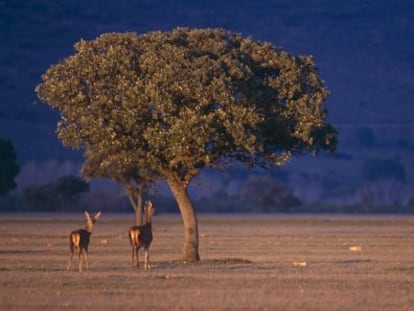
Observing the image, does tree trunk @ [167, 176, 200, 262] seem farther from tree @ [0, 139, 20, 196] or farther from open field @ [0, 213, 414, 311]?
tree @ [0, 139, 20, 196]

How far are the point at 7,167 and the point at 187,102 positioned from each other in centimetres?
6851

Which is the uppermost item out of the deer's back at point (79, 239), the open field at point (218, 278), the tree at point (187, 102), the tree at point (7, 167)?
the tree at point (7, 167)

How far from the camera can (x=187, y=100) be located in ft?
129

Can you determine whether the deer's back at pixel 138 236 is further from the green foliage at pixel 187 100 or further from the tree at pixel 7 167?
the tree at pixel 7 167

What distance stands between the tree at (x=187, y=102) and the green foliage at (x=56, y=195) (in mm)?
78921

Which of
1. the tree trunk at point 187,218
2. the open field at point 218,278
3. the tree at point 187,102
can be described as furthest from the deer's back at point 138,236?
the tree trunk at point 187,218

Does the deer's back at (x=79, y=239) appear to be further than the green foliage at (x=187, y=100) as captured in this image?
No

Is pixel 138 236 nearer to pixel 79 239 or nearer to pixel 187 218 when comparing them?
pixel 79 239

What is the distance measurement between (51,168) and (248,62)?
380 feet

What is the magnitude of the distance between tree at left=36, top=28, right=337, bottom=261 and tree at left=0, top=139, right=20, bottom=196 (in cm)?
6514

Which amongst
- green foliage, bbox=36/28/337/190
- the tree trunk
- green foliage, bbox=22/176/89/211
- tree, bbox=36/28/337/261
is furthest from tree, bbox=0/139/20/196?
green foliage, bbox=36/28/337/190

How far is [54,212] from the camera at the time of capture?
124 m

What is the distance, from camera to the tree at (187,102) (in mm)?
38750

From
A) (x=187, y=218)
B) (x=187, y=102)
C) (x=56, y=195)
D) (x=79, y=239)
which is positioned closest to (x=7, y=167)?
(x=56, y=195)
